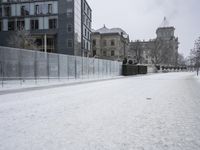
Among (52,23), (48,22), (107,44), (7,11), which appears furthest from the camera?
(107,44)

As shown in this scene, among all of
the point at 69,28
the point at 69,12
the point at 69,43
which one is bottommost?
the point at 69,43

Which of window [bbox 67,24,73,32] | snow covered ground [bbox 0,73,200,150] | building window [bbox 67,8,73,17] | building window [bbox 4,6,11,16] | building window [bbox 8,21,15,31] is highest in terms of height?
building window [bbox 4,6,11,16]

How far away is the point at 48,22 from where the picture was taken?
51.0m

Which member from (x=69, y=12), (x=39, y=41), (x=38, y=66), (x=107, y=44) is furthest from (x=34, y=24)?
(x=38, y=66)

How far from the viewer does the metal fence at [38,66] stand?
17.9 meters

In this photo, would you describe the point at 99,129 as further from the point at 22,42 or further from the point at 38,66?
the point at 22,42

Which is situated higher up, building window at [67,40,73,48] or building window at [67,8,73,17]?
building window at [67,8,73,17]

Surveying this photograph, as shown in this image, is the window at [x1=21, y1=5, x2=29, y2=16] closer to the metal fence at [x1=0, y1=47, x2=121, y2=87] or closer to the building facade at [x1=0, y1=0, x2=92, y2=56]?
the building facade at [x1=0, y1=0, x2=92, y2=56]

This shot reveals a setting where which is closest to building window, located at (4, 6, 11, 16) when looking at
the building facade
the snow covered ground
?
the building facade

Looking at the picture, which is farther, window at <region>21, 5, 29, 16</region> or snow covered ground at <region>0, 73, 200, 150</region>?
window at <region>21, 5, 29, 16</region>

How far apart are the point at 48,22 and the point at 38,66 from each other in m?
32.6

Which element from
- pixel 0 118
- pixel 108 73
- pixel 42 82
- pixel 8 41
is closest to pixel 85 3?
pixel 8 41

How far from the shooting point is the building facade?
161 feet

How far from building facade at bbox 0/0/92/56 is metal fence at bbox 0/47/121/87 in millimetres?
19472
